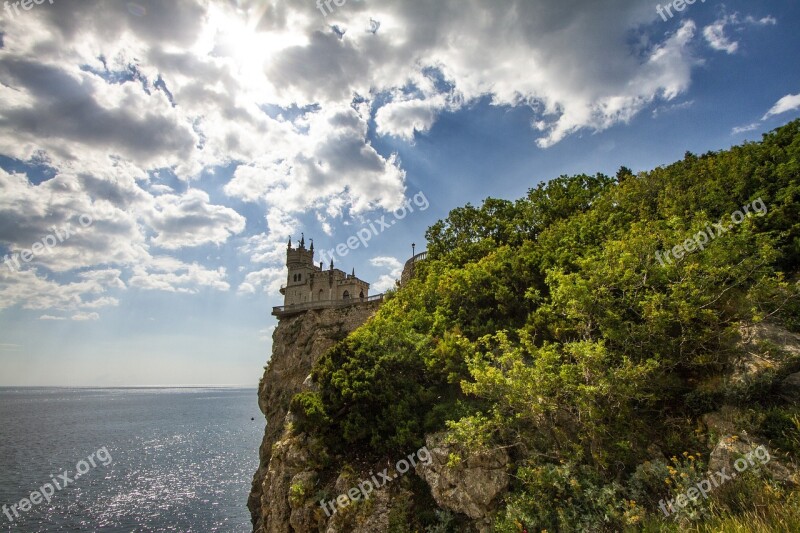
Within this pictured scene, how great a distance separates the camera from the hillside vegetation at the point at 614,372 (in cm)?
943

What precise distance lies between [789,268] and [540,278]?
8282 mm

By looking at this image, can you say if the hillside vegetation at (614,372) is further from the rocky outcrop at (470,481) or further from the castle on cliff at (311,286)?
the castle on cliff at (311,286)

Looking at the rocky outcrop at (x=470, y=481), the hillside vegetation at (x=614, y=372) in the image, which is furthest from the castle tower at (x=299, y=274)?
the rocky outcrop at (x=470, y=481)

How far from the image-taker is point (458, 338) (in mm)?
14867

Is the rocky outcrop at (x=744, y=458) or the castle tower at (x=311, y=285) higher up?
the castle tower at (x=311, y=285)

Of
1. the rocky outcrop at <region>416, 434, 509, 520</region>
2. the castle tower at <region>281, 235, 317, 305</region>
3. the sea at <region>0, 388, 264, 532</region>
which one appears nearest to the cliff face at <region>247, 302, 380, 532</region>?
the sea at <region>0, 388, 264, 532</region>

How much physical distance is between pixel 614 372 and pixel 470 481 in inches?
211

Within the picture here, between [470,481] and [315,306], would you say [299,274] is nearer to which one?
[315,306]

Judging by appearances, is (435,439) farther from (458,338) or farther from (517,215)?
(517,215)

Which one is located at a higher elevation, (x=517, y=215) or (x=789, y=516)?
(x=517, y=215)

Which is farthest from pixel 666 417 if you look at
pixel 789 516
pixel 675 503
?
pixel 789 516

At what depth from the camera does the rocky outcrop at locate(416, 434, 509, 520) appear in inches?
445

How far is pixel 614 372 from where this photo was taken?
32.3 feet

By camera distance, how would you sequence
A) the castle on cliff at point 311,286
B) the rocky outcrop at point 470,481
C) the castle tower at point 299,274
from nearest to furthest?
the rocky outcrop at point 470,481, the castle on cliff at point 311,286, the castle tower at point 299,274
